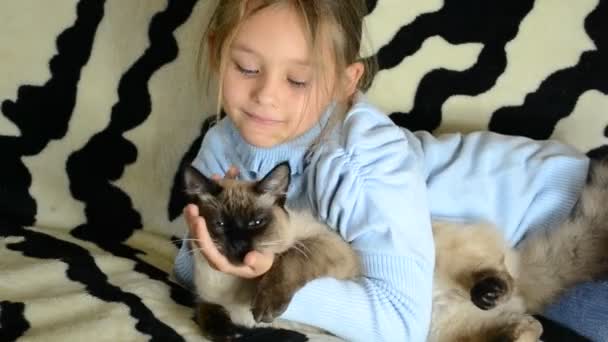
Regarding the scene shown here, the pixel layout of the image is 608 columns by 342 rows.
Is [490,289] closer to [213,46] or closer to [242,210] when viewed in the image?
[242,210]

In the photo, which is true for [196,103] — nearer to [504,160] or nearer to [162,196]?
[162,196]

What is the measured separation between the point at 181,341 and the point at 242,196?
0.27 m

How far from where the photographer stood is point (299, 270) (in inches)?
45.8

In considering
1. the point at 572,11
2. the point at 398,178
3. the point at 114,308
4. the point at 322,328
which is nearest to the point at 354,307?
the point at 322,328

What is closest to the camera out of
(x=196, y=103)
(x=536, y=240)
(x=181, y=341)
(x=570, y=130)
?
(x=181, y=341)

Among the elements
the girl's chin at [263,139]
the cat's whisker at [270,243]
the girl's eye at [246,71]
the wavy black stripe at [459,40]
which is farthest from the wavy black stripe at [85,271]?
the wavy black stripe at [459,40]

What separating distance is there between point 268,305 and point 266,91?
1.22 feet

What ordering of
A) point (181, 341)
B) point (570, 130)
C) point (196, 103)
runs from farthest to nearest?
point (196, 103)
point (570, 130)
point (181, 341)

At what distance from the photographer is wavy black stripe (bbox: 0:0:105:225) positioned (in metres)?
1.68

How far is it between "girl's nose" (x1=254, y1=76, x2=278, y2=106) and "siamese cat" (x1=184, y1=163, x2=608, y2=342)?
122 mm

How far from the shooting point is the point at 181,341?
1181mm

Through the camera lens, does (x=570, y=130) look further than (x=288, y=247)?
Yes

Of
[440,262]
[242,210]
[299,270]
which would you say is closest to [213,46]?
[242,210]

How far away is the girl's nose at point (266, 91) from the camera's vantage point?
48.1 inches
